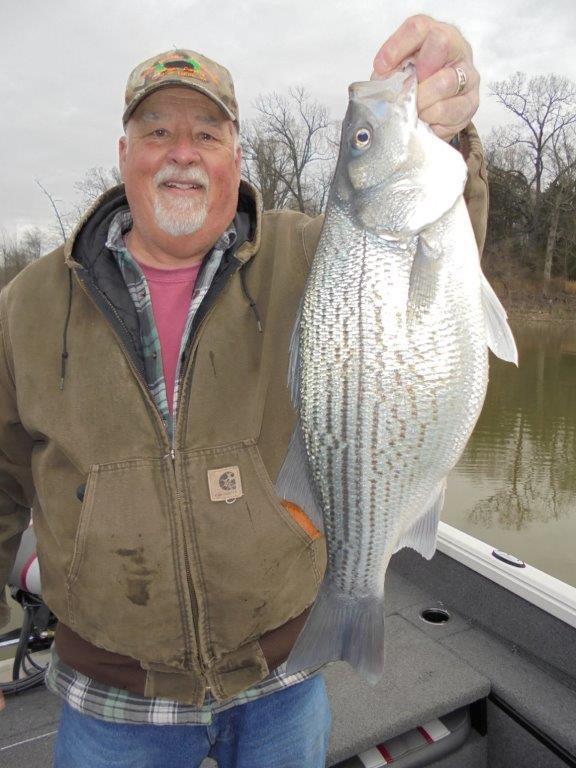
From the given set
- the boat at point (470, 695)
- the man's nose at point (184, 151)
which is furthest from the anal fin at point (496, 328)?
the boat at point (470, 695)

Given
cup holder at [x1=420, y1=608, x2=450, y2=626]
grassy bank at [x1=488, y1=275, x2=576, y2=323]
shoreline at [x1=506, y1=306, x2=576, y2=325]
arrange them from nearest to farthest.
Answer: cup holder at [x1=420, y1=608, x2=450, y2=626] → shoreline at [x1=506, y1=306, x2=576, y2=325] → grassy bank at [x1=488, y1=275, x2=576, y2=323]

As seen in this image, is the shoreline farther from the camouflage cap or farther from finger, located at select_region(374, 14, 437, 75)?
finger, located at select_region(374, 14, 437, 75)

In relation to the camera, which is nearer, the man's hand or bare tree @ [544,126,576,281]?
the man's hand

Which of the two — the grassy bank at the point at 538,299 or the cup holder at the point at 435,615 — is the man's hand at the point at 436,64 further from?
the grassy bank at the point at 538,299

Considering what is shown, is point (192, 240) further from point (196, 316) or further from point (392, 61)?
point (392, 61)

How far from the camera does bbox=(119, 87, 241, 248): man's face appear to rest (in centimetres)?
210

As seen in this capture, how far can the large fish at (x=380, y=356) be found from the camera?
62.8 inches

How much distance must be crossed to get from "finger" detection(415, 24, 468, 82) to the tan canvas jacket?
0.95 feet

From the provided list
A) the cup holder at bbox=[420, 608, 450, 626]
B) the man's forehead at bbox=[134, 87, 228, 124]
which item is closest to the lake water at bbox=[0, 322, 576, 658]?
the cup holder at bbox=[420, 608, 450, 626]

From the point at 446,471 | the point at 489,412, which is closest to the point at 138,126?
the point at 446,471

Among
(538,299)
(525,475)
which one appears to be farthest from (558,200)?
(525,475)

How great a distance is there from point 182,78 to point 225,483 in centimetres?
142

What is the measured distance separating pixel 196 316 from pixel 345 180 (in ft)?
2.08

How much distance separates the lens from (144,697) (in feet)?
6.48
